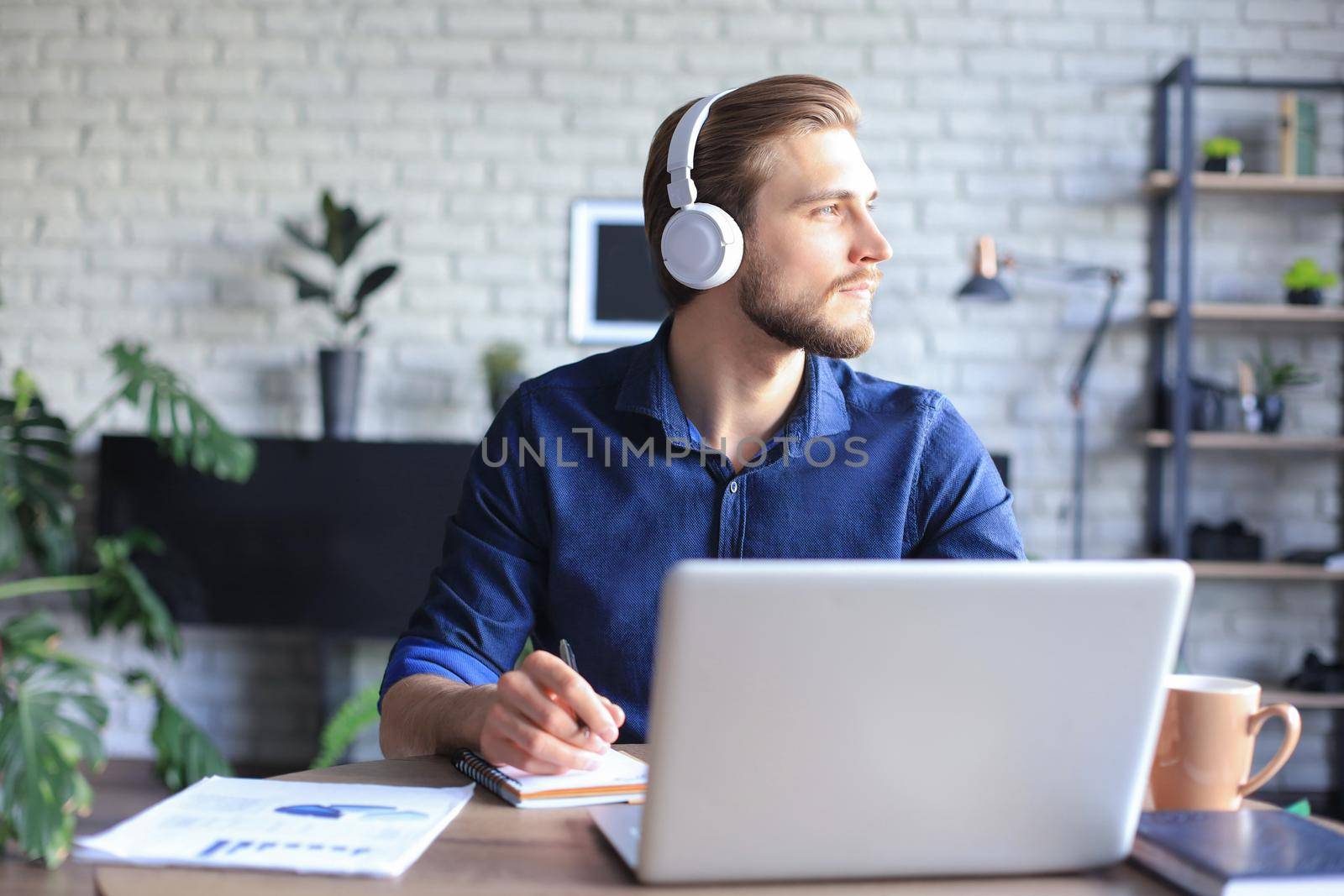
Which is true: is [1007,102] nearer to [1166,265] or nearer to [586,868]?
[1166,265]

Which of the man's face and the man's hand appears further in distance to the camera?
the man's face

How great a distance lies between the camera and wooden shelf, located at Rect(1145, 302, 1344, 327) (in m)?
3.26

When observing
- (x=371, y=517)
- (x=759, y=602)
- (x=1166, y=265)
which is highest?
(x=1166, y=265)

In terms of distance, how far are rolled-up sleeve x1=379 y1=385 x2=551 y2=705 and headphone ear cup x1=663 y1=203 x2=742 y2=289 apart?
26 cm

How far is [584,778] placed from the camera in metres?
0.89

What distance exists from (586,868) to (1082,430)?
3.09 metres

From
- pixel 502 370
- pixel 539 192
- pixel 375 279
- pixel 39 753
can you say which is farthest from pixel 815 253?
pixel 539 192

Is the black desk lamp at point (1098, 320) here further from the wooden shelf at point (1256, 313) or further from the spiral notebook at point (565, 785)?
the spiral notebook at point (565, 785)

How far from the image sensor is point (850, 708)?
2.07 ft

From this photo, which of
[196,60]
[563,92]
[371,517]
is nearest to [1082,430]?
[563,92]

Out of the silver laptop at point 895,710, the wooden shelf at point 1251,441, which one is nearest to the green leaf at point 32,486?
the silver laptop at point 895,710

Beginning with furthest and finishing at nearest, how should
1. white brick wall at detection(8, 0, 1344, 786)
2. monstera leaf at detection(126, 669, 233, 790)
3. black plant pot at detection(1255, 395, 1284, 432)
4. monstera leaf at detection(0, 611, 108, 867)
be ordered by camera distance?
white brick wall at detection(8, 0, 1344, 786) → black plant pot at detection(1255, 395, 1284, 432) → monstera leaf at detection(126, 669, 233, 790) → monstera leaf at detection(0, 611, 108, 867)

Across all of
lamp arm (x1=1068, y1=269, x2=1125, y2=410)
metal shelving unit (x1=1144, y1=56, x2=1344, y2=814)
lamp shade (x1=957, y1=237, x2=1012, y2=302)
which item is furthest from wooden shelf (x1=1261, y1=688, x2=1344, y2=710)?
lamp shade (x1=957, y1=237, x2=1012, y2=302)

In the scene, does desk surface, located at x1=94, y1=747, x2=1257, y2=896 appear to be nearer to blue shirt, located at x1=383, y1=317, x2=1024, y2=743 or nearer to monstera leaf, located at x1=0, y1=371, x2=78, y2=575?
blue shirt, located at x1=383, y1=317, x2=1024, y2=743
